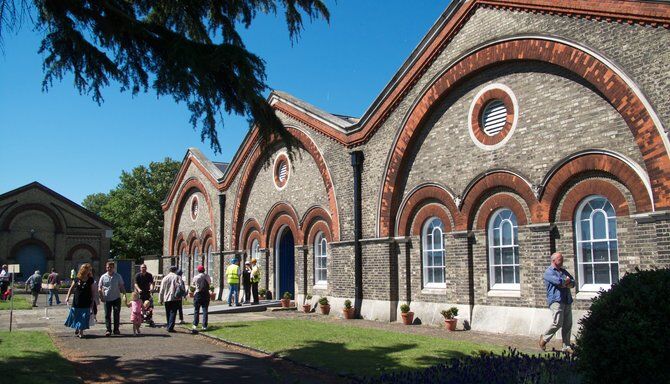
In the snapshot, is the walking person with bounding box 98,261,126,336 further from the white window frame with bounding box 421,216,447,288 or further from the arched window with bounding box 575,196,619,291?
the arched window with bounding box 575,196,619,291

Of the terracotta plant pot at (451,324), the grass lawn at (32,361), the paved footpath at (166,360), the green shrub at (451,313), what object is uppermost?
the green shrub at (451,313)

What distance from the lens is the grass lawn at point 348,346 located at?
959 cm

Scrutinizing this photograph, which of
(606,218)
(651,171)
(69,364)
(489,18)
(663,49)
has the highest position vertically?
(489,18)

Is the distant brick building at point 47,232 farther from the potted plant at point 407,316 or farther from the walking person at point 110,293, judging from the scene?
the potted plant at point 407,316

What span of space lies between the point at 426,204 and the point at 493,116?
119 inches

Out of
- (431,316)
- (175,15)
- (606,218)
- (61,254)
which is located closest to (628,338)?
(606,218)

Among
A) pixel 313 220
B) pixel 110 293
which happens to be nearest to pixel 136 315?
pixel 110 293

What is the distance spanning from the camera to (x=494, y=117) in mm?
14156

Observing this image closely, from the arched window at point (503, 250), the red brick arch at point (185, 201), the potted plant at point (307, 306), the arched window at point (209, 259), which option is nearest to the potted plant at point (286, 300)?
the potted plant at point (307, 306)

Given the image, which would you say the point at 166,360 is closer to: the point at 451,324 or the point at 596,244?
the point at 451,324

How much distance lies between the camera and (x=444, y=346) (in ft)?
37.0

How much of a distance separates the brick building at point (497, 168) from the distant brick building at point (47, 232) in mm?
25904

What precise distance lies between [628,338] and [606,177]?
22.7 ft

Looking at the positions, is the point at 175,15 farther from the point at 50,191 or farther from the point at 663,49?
the point at 50,191
